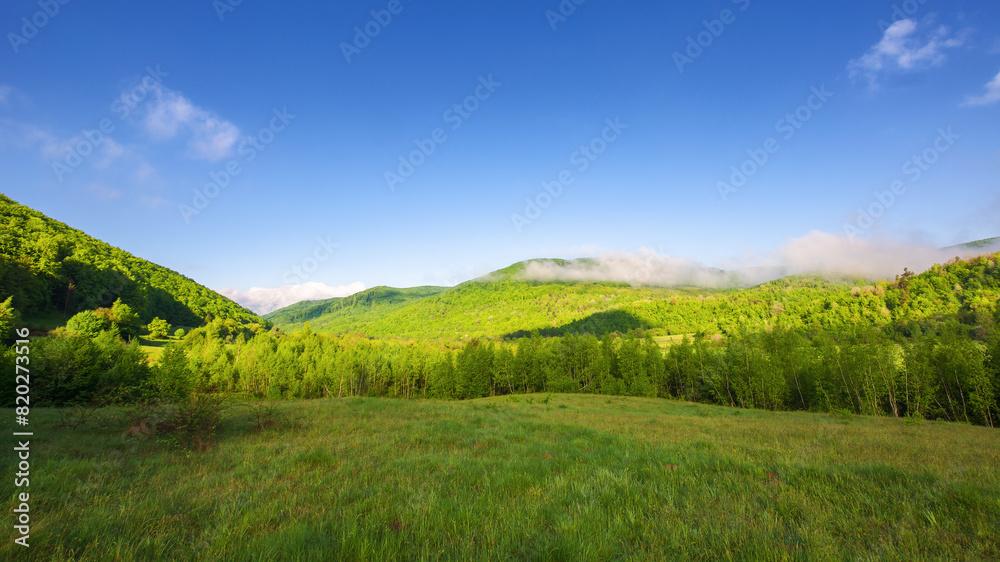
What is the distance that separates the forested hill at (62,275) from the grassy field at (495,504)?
82.9 meters

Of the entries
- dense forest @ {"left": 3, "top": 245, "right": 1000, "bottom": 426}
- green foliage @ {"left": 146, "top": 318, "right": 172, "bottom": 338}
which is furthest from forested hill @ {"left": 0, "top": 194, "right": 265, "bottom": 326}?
dense forest @ {"left": 3, "top": 245, "right": 1000, "bottom": 426}

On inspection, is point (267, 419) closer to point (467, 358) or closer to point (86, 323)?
point (467, 358)

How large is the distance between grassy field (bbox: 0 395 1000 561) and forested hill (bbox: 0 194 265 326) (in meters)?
82.9

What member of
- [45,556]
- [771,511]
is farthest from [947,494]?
[45,556]

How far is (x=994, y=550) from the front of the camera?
12.1 feet

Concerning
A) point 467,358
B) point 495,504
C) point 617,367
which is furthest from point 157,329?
point 495,504

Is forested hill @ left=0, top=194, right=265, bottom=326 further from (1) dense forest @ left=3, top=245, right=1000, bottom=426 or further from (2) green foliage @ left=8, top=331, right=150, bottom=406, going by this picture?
(2) green foliage @ left=8, top=331, right=150, bottom=406

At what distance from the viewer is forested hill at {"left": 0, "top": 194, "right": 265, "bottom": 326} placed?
58469 millimetres

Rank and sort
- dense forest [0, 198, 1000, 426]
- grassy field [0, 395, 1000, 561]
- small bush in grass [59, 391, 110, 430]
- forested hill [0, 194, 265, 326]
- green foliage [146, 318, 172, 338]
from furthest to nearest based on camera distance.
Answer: green foliage [146, 318, 172, 338] < forested hill [0, 194, 265, 326] < dense forest [0, 198, 1000, 426] < small bush in grass [59, 391, 110, 430] < grassy field [0, 395, 1000, 561]

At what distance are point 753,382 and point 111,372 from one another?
252 feet

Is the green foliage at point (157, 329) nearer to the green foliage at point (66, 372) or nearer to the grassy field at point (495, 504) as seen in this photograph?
the green foliage at point (66, 372)

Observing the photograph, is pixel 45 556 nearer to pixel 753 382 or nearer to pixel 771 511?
pixel 771 511

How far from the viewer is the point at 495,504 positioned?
5.32m

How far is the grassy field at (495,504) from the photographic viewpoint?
3760 mm
